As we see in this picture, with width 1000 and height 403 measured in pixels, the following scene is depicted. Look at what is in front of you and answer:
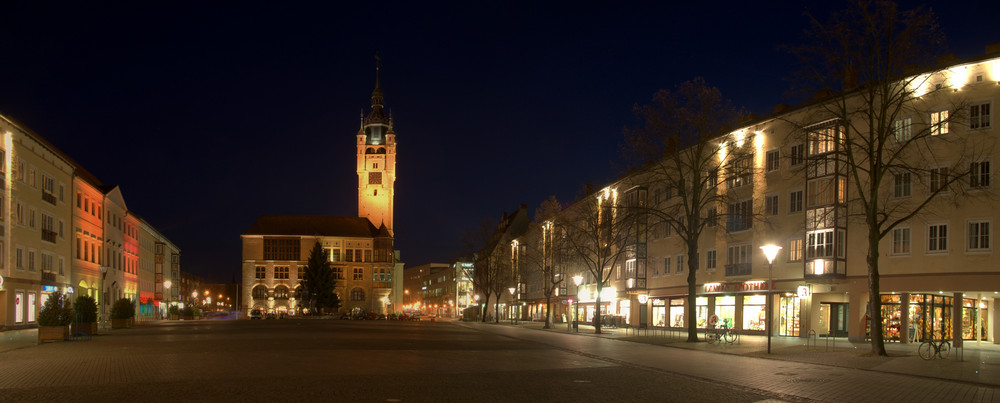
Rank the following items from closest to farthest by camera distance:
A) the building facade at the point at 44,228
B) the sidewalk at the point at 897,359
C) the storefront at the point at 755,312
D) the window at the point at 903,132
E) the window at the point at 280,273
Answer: the sidewalk at the point at 897,359, the window at the point at 903,132, the building facade at the point at 44,228, the storefront at the point at 755,312, the window at the point at 280,273

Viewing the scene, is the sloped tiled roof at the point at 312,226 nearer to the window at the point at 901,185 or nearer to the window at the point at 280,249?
the window at the point at 280,249

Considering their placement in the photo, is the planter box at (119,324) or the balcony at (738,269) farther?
the planter box at (119,324)

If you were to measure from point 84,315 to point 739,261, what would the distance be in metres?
35.8

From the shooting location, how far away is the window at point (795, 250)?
42.2m

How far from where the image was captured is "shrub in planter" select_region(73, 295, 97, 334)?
126 ft

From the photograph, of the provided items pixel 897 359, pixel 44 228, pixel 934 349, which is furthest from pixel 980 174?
pixel 44 228

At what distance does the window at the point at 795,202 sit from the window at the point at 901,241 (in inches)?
236

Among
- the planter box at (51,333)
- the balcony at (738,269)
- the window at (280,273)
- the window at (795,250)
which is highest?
the window at (795,250)

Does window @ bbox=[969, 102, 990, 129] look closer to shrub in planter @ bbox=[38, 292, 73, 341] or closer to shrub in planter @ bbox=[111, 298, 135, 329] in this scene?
shrub in planter @ bbox=[38, 292, 73, 341]

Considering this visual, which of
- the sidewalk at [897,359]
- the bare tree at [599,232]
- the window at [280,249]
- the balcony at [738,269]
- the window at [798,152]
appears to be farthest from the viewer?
the window at [280,249]

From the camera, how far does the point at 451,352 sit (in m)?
28.3

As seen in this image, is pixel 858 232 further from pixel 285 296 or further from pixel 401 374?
pixel 285 296

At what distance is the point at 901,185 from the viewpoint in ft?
120

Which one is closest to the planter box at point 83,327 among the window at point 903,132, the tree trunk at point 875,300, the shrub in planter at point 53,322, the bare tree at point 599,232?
the shrub in planter at point 53,322
